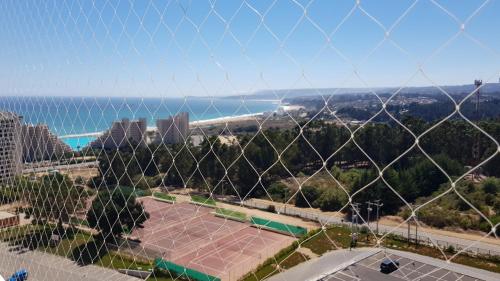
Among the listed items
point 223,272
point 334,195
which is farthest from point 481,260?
point 223,272

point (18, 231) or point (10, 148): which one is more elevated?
point (10, 148)

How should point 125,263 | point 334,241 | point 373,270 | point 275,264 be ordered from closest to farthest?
point 373,270
point 275,264
point 125,263
point 334,241

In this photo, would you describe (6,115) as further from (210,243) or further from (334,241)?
(210,243)

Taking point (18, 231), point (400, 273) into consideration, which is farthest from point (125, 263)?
point (400, 273)

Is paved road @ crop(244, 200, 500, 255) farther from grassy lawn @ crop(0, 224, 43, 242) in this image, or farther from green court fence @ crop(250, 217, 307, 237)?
grassy lawn @ crop(0, 224, 43, 242)

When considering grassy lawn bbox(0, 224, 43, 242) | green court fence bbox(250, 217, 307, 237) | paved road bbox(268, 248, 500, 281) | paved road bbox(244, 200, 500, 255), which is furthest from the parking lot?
grassy lawn bbox(0, 224, 43, 242)

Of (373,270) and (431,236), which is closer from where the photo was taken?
(373,270)
